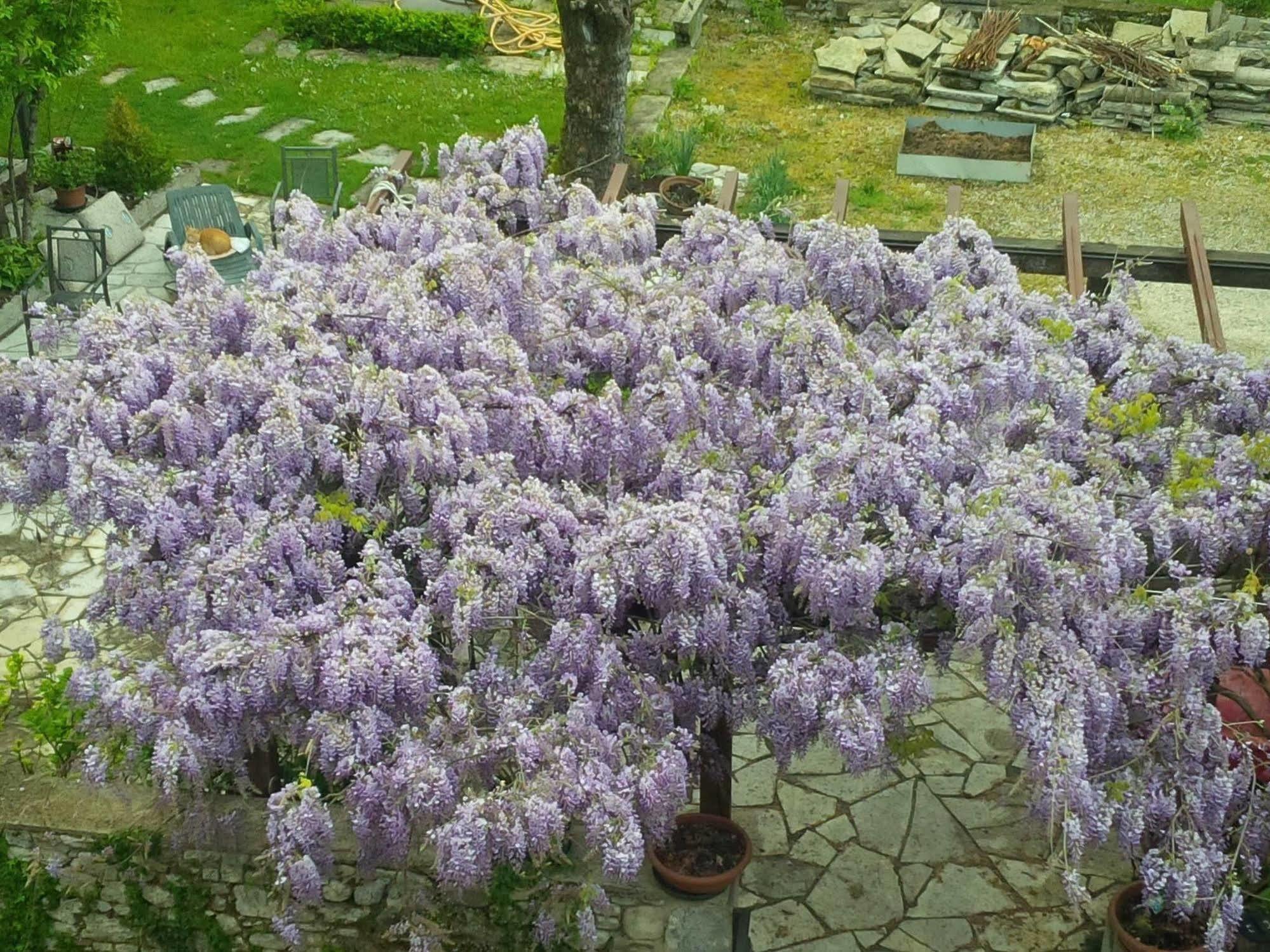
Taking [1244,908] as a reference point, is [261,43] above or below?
below

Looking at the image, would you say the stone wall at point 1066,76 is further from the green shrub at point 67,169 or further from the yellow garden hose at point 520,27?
the green shrub at point 67,169

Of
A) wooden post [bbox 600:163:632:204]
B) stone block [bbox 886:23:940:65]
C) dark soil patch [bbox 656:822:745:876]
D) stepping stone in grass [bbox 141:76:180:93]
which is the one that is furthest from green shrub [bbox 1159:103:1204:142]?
dark soil patch [bbox 656:822:745:876]

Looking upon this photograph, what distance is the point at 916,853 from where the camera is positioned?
21.9 feet

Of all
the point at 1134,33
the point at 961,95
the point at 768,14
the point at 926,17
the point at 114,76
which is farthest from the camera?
the point at 768,14

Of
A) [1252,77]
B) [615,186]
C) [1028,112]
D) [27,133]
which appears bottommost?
[1028,112]

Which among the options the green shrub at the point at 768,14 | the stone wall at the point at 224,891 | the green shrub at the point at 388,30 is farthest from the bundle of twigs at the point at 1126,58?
the stone wall at the point at 224,891

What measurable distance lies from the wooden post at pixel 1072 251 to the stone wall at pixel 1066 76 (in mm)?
7486

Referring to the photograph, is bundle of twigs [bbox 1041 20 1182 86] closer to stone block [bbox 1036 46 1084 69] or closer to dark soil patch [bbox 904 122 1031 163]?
stone block [bbox 1036 46 1084 69]

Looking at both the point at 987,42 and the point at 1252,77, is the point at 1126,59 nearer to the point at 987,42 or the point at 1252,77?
the point at 1252,77

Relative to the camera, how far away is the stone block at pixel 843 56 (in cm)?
1530

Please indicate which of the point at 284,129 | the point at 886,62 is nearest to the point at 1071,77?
the point at 886,62

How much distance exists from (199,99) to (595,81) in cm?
573

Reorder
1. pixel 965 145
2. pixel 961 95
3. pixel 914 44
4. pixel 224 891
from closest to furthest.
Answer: pixel 224 891
pixel 965 145
pixel 961 95
pixel 914 44

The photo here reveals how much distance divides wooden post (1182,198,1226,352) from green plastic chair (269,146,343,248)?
7021mm
